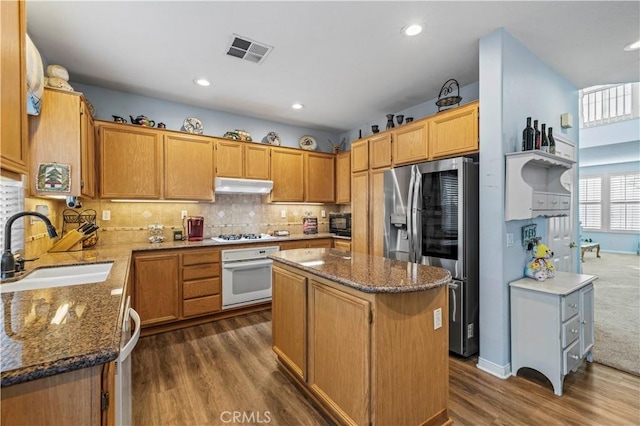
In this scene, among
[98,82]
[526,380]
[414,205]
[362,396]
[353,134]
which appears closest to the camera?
[362,396]

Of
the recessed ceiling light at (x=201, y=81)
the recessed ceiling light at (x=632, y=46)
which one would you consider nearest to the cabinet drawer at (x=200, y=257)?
the recessed ceiling light at (x=201, y=81)

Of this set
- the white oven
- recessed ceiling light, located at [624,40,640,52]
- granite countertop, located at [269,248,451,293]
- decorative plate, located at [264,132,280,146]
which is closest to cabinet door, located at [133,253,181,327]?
the white oven

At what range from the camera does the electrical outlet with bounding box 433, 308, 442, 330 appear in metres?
1.68

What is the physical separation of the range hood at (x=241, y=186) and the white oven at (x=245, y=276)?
86 centimetres

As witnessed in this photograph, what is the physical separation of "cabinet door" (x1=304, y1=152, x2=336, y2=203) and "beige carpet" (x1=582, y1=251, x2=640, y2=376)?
3.70 m

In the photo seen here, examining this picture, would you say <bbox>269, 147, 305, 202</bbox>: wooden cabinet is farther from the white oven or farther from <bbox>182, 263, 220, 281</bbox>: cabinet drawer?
<bbox>182, 263, 220, 281</bbox>: cabinet drawer

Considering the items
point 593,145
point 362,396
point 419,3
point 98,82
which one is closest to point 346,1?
point 419,3

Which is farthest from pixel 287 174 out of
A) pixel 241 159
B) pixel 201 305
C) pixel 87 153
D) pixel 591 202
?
pixel 591 202

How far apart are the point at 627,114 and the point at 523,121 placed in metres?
7.34

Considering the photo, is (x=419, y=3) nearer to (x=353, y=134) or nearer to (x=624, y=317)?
(x=353, y=134)

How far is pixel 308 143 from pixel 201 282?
112 inches

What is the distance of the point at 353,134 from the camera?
A: 17.0 feet

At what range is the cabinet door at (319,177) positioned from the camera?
185 inches

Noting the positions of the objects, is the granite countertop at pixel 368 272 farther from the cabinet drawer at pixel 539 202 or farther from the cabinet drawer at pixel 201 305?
the cabinet drawer at pixel 201 305
